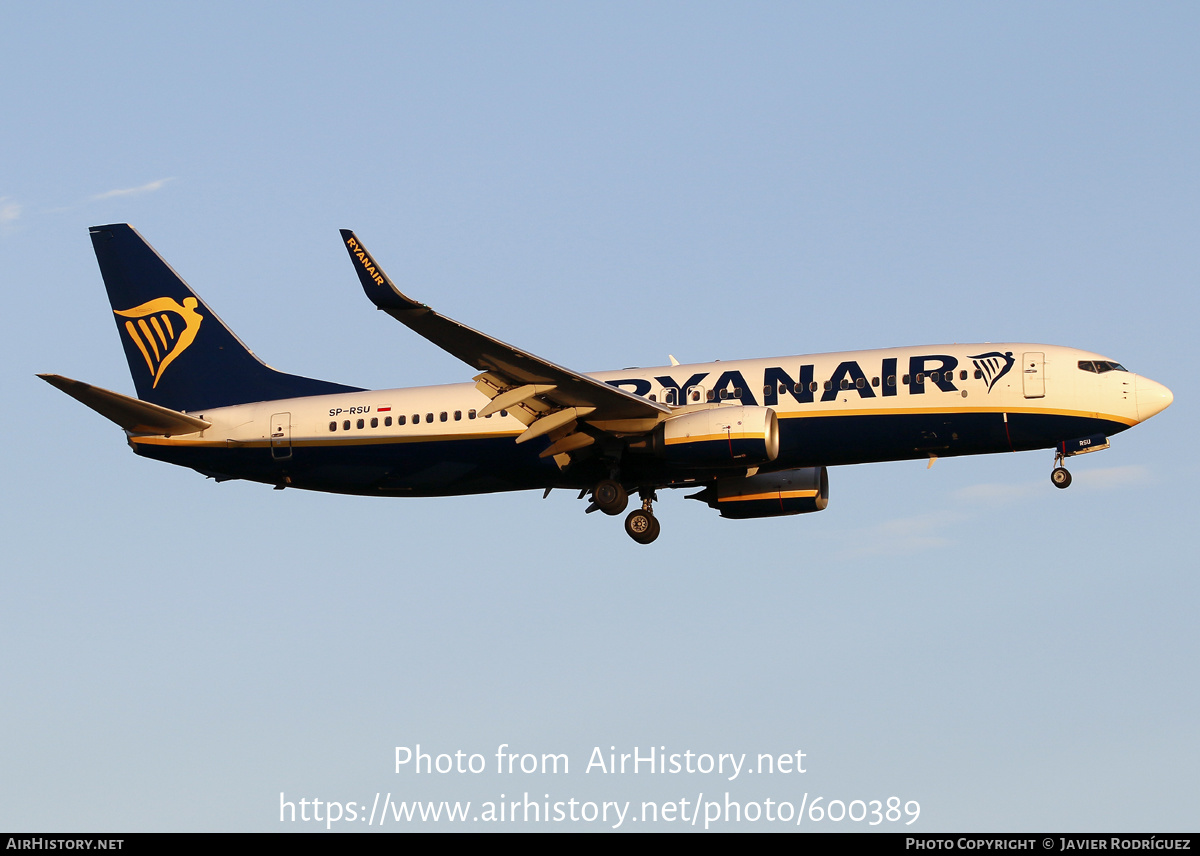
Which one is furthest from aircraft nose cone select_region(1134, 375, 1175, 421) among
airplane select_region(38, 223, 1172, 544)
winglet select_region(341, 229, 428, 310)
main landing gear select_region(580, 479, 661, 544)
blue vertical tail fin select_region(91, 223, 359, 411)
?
blue vertical tail fin select_region(91, 223, 359, 411)

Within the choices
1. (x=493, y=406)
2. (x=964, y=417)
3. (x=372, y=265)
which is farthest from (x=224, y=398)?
(x=964, y=417)

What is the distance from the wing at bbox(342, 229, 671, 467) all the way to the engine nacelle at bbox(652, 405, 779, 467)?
2.81 feet

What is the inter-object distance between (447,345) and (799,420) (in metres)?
9.48

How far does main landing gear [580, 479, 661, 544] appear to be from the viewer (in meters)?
38.5

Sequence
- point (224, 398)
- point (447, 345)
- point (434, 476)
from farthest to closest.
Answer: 1. point (224, 398)
2. point (434, 476)
3. point (447, 345)

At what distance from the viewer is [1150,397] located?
36.6 m

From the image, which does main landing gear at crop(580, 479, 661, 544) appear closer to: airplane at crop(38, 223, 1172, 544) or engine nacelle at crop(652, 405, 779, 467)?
airplane at crop(38, 223, 1172, 544)

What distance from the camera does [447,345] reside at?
34250 millimetres

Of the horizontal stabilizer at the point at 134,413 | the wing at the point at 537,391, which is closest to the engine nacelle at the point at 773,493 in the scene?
the wing at the point at 537,391

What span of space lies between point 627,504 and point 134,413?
14.2m

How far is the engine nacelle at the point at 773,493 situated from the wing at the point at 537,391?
478 centimetres

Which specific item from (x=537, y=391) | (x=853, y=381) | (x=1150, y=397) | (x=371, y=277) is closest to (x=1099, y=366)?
(x=1150, y=397)

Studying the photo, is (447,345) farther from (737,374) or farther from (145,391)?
(145,391)

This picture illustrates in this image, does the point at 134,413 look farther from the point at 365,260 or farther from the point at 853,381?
the point at 853,381
